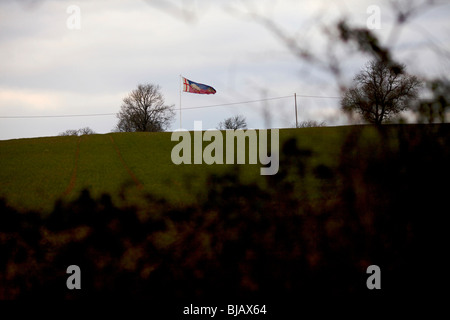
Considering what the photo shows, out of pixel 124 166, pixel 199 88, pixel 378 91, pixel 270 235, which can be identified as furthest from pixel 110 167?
pixel 199 88

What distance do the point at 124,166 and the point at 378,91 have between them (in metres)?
9.33

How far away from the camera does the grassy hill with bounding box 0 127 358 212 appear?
9156 millimetres

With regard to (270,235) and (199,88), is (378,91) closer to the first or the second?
(270,235)

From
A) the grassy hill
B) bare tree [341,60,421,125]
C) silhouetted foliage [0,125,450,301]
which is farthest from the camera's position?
the grassy hill

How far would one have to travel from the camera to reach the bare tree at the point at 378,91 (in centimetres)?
568

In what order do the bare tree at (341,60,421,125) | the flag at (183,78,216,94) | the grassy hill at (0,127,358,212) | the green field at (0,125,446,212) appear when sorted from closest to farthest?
the bare tree at (341,60,421,125)
the green field at (0,125,446,212)
the grassy hill at (0,127,358,212)
the flag at (183,78,216,94)

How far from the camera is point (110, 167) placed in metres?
13.4

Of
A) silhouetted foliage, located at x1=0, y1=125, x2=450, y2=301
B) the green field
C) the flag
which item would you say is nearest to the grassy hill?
the green field

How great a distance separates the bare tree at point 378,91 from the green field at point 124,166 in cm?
45

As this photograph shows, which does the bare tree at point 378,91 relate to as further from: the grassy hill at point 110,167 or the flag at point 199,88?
the flag at point 199,88

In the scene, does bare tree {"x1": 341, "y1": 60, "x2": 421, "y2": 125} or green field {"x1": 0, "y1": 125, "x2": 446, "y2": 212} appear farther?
green field {"x1": 0, "y1": 125, "x2": 446, "y2": 212}

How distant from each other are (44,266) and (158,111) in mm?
68324

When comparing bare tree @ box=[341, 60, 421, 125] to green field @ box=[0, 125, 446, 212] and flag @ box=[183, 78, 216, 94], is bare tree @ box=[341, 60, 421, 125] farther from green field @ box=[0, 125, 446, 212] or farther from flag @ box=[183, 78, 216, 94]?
flag @ box=[183, 78, 216, 94]

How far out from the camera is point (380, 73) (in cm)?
580
